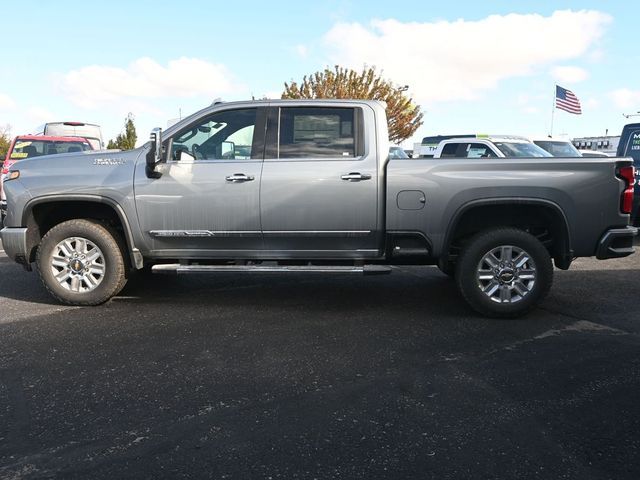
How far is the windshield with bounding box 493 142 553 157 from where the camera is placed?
11594mm

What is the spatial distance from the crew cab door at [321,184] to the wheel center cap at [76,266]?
6.11ft

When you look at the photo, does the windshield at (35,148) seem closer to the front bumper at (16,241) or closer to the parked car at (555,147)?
the front bumper at (16,241)

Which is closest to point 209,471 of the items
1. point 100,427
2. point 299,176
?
point 100,427

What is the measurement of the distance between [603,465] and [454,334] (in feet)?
6.91

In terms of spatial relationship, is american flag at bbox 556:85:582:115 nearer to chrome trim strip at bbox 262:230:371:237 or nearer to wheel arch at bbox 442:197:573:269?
wheel arch at bbox 442:197:573:269

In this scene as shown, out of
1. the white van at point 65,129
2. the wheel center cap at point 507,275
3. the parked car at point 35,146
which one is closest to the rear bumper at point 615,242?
the wheel center cap at point 507,275

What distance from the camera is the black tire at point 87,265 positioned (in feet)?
18.1

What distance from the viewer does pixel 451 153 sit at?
1317cm

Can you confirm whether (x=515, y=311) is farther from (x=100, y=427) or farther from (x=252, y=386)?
(x=100, y=427)

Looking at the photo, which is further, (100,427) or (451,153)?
(451,153)

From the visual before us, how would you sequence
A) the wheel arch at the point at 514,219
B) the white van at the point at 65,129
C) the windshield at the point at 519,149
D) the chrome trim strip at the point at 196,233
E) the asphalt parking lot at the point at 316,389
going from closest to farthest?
the asphalt parking lot at the point at 316,389 < the wheel arch at the point at 514,219 < the chrome trim strip at the point at 196,233 < the windshield at the point at 519,149 < the white van at the point at 65,129

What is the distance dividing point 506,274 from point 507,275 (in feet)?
0.04

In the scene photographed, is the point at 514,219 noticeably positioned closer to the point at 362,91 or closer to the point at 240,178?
the point at 240,178

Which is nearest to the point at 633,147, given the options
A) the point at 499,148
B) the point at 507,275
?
the point at 499,148
